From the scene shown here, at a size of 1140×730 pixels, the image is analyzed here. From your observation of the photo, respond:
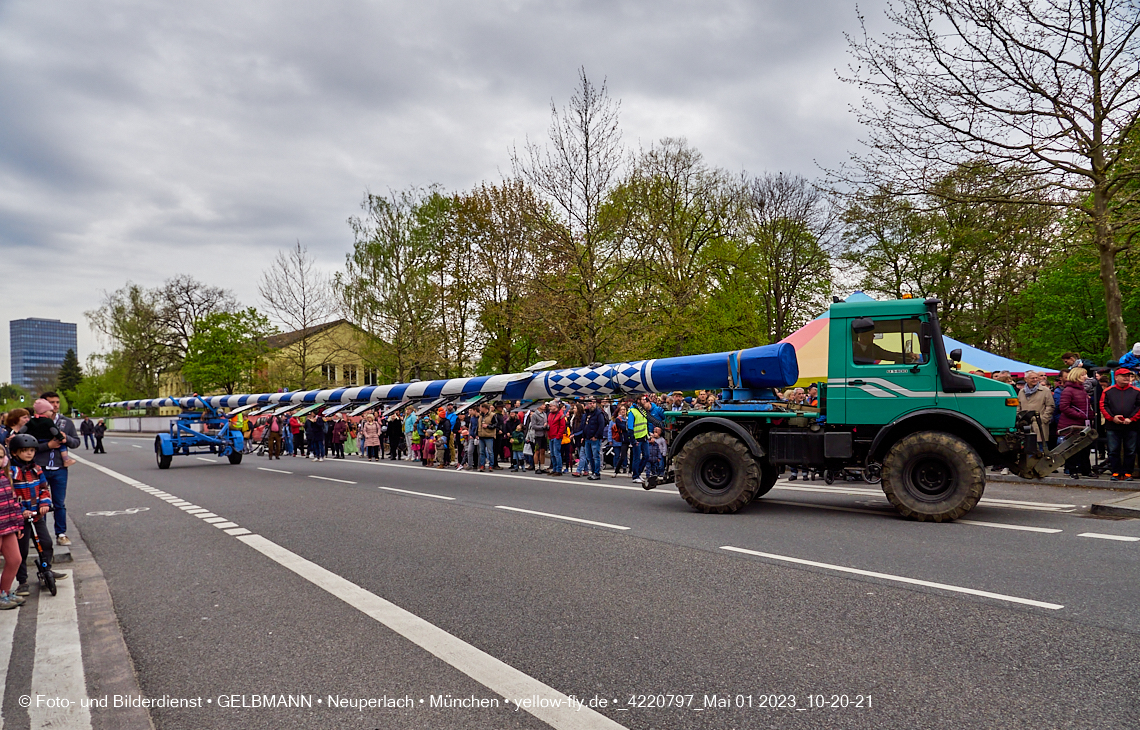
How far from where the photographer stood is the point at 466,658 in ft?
14.6

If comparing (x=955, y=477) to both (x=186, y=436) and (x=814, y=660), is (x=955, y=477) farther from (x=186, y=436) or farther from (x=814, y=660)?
(x=186, y=436)

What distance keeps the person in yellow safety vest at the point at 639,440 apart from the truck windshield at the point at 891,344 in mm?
6479

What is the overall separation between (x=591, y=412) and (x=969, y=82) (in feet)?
37.7

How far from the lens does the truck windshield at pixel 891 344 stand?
365 inches

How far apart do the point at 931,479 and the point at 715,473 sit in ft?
9.09

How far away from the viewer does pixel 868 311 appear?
9.54 metres

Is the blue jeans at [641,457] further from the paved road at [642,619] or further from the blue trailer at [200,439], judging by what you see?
the blue trailer at [200,439]

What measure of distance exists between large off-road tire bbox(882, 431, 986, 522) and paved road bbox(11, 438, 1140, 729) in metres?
0.28

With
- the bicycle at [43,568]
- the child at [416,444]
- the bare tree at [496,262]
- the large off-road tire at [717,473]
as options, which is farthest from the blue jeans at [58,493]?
the bare tree at [496,262]

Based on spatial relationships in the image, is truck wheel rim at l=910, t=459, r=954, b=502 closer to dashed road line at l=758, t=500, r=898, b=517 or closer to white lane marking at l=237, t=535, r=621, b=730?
dashed road line at l=758, t=500, r=898, b=517

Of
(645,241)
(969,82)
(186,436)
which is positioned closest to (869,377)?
(969,82)

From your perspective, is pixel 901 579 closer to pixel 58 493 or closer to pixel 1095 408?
pixel 58 493

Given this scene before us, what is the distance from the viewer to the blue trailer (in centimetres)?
2242

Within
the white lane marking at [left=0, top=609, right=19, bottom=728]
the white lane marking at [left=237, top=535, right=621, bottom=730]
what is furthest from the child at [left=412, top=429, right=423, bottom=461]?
the white lane marking at [left=0, top=609, right=19, bottom=728]
